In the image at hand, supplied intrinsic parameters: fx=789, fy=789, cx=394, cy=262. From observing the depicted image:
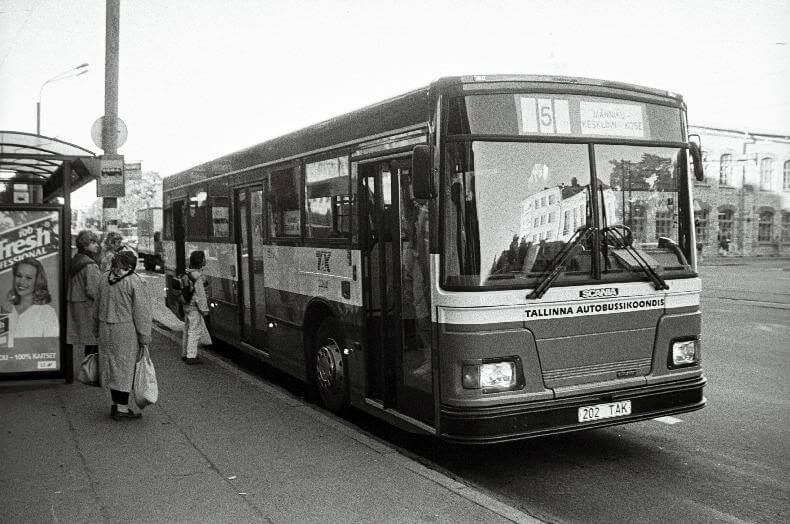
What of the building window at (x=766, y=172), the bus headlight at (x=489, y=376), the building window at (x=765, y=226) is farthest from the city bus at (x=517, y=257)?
the building window at (x=765, y=226)

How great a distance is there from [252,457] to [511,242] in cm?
255

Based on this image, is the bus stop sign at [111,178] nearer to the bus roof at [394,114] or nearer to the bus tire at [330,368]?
the bus roof at [394,114]

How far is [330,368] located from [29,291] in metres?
3.82

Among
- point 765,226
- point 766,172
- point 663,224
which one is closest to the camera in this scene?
point 663,224

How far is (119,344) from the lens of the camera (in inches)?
284

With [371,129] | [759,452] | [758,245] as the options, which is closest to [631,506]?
[759,452]

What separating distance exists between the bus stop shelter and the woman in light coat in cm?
196

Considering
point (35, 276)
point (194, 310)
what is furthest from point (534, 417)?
point (194, 310)

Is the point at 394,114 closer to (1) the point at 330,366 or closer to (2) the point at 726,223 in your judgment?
(1) the point at 330,366

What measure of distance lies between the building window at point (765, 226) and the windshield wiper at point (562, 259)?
A: 56144 mm

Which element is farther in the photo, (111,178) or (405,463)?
(111,178)

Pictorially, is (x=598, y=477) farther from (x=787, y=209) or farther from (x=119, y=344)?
(x=787, y=209)

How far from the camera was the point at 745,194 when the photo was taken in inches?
2164

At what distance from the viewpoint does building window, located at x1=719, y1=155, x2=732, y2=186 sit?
175 feet
